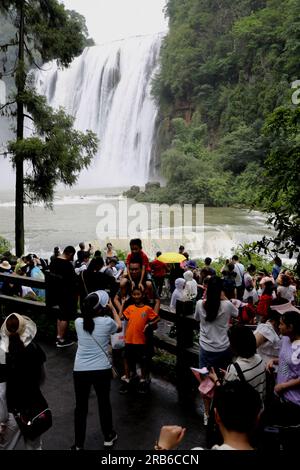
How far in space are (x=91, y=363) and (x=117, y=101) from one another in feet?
157

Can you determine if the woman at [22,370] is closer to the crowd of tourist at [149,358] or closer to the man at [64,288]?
the crowd of tourist at [149,358]

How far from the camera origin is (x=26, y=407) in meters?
3.08

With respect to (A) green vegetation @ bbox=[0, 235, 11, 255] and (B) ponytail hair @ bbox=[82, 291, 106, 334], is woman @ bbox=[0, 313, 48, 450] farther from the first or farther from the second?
(A) green vegetation @ bbox=[0, 235, 11, 255]

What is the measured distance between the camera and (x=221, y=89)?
4234 centimetres

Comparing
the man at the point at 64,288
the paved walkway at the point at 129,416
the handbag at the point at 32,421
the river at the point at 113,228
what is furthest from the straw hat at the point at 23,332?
the river at the point at 113,228

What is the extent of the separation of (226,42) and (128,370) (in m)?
42.7

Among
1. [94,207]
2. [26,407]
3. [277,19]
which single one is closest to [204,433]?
[26,407]

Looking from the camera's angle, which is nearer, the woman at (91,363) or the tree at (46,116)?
the woman at (91,363)

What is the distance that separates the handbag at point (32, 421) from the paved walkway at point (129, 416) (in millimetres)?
808

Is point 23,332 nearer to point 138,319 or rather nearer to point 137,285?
point 138,319

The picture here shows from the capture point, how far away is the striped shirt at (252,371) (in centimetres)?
316

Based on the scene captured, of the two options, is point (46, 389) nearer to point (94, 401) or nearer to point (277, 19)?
point (94, 401)

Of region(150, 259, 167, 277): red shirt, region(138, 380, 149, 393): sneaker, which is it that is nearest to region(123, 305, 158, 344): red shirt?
region(138, 380, 149, 393): sneaker

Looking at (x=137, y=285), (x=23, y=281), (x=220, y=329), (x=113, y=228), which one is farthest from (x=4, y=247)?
(x=113, y=228)
